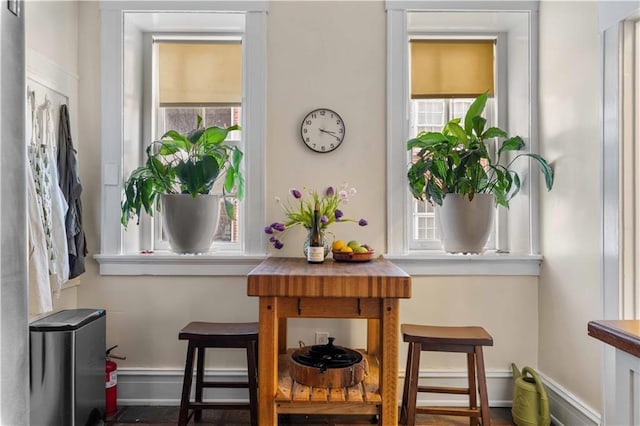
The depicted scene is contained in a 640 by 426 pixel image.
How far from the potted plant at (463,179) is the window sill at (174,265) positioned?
1135mm

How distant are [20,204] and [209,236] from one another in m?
1.91

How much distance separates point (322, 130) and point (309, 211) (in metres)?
0.54

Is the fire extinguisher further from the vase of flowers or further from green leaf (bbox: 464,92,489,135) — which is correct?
green leaf (bbox: 464,92,489,135)

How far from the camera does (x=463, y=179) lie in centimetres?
246

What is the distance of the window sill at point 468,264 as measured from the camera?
2.56 metres

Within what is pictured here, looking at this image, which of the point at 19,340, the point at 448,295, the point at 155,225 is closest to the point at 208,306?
the point at 155,225

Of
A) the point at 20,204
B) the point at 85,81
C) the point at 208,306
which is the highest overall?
the point at 85,81

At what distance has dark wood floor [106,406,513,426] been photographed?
2352 millimetres

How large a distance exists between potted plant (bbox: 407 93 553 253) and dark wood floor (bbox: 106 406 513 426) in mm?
985

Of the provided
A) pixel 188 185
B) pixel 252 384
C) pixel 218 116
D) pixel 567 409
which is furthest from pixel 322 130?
pixel 567 409

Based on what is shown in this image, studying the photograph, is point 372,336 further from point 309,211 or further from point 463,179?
point 463,179

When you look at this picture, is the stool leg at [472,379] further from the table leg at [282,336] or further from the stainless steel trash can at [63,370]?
the stainless steel trash can at [63,370]

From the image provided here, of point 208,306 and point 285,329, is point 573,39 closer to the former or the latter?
point 285,329

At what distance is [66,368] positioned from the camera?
1984mm
